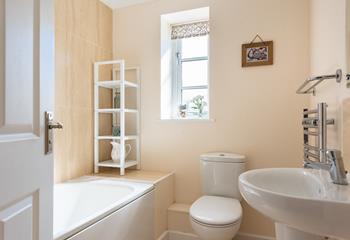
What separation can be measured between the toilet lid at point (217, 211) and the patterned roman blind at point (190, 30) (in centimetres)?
166

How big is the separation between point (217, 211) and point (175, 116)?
1.19m

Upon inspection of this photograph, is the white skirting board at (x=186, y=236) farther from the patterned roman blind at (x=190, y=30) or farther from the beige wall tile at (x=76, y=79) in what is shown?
the patterned roman blind at (x=190, y=30)

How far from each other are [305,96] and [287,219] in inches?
62.8

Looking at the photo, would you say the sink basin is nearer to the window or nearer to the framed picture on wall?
the framed picture on wall

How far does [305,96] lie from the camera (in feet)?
6.49

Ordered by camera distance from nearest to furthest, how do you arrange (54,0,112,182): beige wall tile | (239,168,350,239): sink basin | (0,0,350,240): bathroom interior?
(239,168,350,239): sink basin → (0,0,350,240): bathroom interior → (54,0,112,182): beige wall tile

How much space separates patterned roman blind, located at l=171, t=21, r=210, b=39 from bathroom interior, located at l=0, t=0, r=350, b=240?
0.5 inches

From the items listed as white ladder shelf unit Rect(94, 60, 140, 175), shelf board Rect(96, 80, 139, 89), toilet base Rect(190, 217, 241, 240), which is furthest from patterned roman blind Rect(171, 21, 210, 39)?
toilet base Rect(190, 217, 241, 240)

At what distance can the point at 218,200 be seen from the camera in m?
1.90

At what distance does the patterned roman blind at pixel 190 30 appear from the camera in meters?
2.46

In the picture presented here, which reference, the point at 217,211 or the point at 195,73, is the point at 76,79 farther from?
the point at 217,211

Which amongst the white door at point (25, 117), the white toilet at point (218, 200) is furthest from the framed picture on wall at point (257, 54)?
the white door at point (25, 117)

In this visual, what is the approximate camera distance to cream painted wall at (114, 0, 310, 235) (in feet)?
6.58

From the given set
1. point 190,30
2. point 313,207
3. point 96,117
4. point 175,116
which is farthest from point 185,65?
point 313,207
